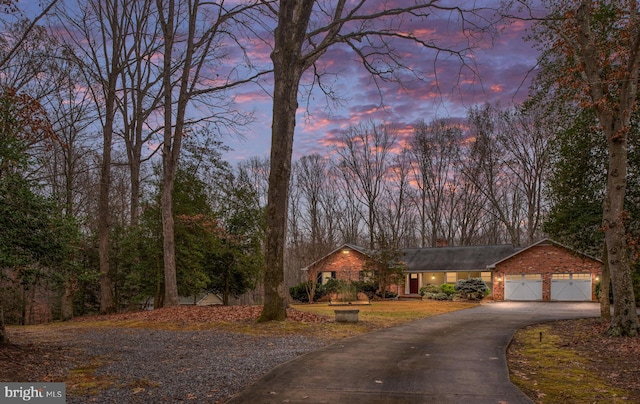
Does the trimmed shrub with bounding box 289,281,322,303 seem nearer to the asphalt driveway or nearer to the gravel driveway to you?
the gravel driveway

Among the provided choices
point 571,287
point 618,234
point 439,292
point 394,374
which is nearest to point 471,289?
point 439,292

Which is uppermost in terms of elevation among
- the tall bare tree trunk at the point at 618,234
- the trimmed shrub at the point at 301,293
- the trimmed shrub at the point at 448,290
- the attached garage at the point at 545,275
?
the tall bare tree trunk at the point at 618,234

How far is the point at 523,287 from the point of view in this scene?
3086 centimetres

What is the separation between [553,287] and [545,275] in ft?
2.91

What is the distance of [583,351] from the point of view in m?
9.84

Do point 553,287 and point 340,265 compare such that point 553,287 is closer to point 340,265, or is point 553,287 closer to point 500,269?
point 500,269

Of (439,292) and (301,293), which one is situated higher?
(439,292)

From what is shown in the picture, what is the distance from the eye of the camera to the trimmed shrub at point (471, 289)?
2967 cm

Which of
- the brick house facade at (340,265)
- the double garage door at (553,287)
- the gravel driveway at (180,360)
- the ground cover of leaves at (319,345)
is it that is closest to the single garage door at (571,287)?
the double garage door at (553,287)

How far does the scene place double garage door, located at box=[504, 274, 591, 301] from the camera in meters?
29.0

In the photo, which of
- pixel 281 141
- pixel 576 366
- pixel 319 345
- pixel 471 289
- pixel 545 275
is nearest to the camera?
pixel 576 366

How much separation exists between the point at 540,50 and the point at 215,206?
16.8 meters

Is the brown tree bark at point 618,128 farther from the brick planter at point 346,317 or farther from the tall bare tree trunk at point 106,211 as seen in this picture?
the tall bare tree trunk at point 106,211

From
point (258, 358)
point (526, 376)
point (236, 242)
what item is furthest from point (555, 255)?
point (258, 358)
